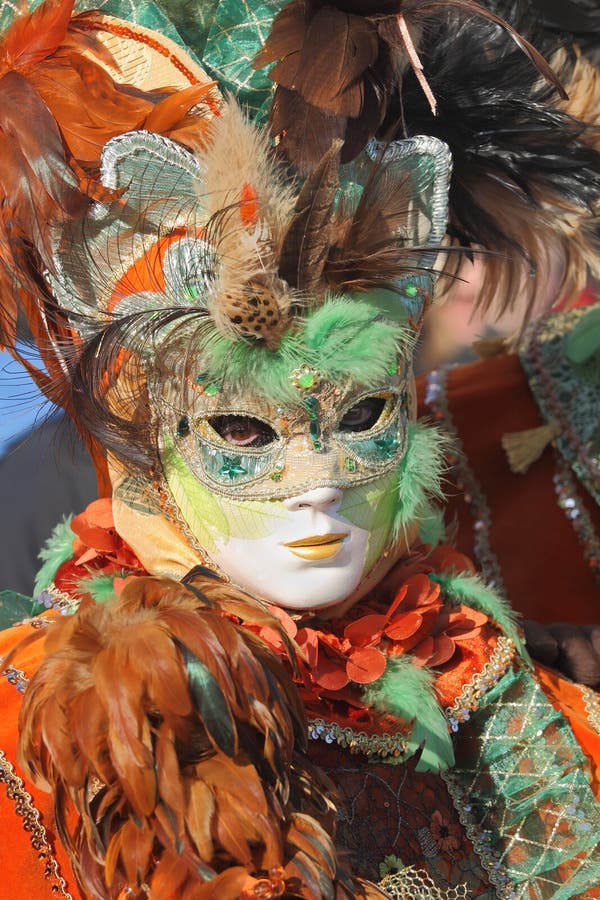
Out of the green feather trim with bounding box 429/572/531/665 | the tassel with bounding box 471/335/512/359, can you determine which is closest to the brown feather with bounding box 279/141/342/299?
the green feather trim with bounding box 429/572/531/665

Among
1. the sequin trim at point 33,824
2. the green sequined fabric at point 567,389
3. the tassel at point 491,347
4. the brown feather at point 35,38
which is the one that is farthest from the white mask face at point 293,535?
the tassel at point 491,347

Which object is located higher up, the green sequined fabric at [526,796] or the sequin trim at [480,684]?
the sequin trim at [480,684]

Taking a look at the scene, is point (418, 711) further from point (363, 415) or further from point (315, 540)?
point (363, 415)

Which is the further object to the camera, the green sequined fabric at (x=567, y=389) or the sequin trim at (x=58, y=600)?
the green sequined fabric at (x=567, y=389)

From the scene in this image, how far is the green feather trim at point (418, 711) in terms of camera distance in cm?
151

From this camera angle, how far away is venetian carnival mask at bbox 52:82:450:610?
1.41 meters

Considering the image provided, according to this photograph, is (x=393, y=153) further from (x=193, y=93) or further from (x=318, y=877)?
(x=318, y=877)

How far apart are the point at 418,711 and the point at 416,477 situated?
0.31m

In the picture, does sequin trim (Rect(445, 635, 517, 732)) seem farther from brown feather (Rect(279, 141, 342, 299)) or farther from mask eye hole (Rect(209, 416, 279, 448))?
brown feather (Rect(279, 141, 342, 299))

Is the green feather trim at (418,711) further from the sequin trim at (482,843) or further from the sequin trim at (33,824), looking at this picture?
the sequin trim at (33,824)

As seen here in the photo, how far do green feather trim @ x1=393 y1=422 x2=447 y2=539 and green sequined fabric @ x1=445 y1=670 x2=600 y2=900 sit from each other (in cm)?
28

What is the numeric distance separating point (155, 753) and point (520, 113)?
1.15 meters

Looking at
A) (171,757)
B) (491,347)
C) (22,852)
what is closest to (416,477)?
(171,757)

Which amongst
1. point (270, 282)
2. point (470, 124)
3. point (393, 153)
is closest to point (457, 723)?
point (270, 282)
